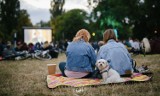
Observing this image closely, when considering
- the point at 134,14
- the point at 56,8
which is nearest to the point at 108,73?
the point at 134,14

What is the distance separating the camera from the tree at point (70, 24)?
8312 cm

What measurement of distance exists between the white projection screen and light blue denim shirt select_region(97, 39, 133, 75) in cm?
3299

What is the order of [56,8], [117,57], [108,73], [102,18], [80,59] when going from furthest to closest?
1. [56,8]
2. [102,18]
3. [80,59]
4. [117,57]
5. [108,73]

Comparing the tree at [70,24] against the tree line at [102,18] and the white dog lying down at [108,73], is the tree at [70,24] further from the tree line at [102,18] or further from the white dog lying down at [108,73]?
the white dog lying down at [108,73]

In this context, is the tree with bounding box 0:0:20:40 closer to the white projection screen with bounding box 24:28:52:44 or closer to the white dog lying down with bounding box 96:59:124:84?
the white projection screen with bounding box 24:28:52:44

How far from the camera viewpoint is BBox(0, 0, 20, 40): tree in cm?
5813

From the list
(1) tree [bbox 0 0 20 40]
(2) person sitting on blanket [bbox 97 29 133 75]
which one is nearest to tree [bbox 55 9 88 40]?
(1) tree [bbox 0 0 20 40]

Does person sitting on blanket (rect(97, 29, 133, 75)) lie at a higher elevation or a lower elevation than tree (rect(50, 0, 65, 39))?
lower

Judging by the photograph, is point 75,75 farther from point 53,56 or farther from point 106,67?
point 53,56

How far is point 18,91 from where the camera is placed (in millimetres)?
6605

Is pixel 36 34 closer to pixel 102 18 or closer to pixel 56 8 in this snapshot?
pixel 102 18

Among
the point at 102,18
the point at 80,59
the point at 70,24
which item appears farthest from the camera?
the point at 70,24

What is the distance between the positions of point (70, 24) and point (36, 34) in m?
A: 43.5

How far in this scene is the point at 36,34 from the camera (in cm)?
4088
